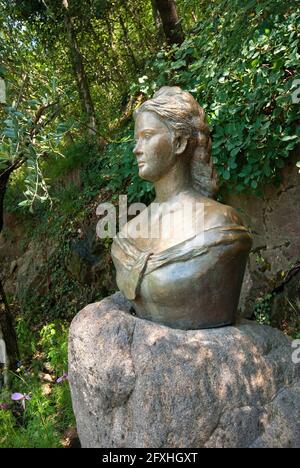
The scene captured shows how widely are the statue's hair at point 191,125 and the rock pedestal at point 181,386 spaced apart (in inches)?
33.2

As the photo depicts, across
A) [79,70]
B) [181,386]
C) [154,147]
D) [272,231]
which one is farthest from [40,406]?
[79,70]

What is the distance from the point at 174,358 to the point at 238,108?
2.65 m

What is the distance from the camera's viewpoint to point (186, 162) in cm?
282

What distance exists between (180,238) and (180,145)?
530 mm

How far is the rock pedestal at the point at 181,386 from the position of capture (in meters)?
2.21

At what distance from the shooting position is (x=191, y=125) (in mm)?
2754

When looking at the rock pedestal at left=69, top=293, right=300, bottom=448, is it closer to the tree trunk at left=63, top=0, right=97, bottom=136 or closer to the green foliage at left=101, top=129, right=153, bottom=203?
the green foliage at left=101, top=129, right=153, bottom=203

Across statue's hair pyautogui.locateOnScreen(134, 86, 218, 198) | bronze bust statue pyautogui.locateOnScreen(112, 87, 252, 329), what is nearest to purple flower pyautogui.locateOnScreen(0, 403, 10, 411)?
bronze bust statue pyautogui.locateOnScreen(112, 87, 252, 329)

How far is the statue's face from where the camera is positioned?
2.71m

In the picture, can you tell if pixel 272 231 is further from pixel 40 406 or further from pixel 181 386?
pixel 181 386

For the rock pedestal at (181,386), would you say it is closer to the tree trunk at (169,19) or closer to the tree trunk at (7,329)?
the tree trunk at (7,329)

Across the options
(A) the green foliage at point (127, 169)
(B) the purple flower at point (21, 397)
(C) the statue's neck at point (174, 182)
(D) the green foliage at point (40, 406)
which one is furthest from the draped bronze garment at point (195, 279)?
(A) the green foliage at point (127, 169)

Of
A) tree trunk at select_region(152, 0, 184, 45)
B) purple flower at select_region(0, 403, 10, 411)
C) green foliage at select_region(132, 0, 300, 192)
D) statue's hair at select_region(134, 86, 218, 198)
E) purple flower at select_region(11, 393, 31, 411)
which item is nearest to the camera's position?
statue's hair at select_region(134, 86, 218, 198)

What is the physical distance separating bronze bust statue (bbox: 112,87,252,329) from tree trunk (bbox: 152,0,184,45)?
3.78m
